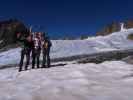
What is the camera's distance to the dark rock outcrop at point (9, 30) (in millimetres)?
54456

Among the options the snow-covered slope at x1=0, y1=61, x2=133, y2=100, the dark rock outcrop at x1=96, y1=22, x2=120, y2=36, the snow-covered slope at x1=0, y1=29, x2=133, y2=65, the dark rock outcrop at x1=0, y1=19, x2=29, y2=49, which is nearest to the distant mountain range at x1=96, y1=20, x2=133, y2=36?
the dark rock outcrop at x1=96, y1=22, x2=120, y2=36

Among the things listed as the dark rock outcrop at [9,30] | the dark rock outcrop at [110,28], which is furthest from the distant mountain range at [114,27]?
the dark rock outcrop at [9,30]

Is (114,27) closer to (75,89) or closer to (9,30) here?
(9,30)

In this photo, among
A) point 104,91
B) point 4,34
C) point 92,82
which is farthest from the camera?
point 4,34

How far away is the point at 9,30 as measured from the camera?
5753 cm

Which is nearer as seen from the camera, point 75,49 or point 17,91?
point 17,91

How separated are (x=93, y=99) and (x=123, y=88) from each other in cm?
133

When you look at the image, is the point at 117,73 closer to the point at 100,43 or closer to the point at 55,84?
the point at 55,84

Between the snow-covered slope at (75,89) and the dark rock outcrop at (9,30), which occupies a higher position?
the dark rock outcrop at (9,30)

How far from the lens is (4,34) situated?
56.8m

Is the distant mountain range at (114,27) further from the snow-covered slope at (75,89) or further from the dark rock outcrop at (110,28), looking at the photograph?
the snow-covered slope at (75,89)

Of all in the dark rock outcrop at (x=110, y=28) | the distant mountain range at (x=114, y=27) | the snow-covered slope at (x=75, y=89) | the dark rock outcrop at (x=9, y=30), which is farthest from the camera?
the dark rock outcrop at (x=110, y=28)

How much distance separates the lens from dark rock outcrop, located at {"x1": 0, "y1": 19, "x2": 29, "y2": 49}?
5446 centimetres

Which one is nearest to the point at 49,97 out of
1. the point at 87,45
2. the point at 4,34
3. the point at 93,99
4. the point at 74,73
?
the point at 93,99
